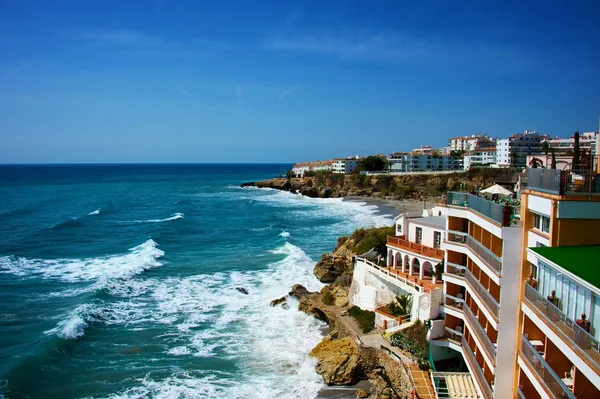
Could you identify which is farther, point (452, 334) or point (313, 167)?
point (313, 167)

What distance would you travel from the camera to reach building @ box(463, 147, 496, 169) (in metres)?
125

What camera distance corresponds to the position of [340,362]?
2172 cm

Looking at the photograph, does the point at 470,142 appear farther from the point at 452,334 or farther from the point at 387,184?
the point at 452,334

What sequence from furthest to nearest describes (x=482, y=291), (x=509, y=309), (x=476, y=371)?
(x=476, y=371), (x=482, y=291), (x=509, y=309)

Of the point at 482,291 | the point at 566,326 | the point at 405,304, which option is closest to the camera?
the point at 566,326

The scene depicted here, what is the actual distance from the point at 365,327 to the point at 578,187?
46.7 feet

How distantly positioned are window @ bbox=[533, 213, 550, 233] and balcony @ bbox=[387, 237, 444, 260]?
10.5 metres

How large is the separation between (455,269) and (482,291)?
12.4 feet

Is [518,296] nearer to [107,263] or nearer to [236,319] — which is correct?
[236,319]

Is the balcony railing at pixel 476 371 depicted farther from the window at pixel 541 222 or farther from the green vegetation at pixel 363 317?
the green vegetation at pixel 363 317

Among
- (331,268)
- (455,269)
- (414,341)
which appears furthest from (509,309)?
(331,268)

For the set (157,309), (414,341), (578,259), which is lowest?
(157,309)

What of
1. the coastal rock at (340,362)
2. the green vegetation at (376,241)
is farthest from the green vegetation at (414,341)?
the green vegetation at (376,241)

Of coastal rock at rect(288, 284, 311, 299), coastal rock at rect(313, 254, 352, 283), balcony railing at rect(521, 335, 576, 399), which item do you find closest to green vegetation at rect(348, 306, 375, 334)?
coastal rock at rect(288, 284, 311, 299)
